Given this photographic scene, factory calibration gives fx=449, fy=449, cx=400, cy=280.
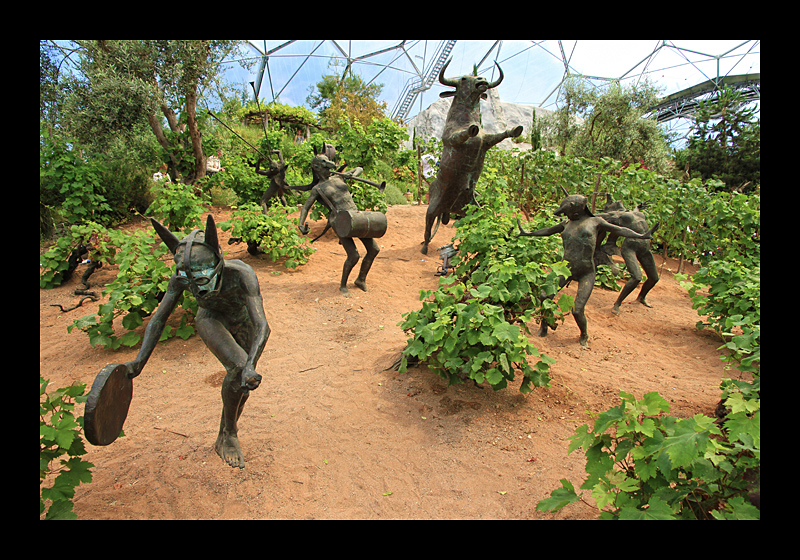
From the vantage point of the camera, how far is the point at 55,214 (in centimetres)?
1028

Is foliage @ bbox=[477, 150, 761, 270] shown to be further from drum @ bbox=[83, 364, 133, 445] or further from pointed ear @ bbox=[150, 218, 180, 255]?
drum @ bbox=[83, 364, 133, 445]

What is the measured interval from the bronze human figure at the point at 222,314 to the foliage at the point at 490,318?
61.7 inches

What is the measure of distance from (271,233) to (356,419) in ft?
16.5

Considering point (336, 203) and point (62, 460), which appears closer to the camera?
point (62, 460)

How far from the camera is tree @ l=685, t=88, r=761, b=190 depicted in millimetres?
14328

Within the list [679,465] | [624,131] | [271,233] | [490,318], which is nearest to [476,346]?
[490,318]

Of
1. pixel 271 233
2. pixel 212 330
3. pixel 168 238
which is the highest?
pixel 271 233

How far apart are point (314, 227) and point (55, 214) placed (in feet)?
19.2

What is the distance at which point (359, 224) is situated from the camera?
6.57 m

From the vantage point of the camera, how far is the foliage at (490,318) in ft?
12.2

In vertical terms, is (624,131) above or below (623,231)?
above

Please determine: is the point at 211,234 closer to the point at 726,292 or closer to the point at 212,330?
the point at 212,330

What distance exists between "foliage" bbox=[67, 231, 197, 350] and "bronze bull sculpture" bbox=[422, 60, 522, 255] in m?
4.27

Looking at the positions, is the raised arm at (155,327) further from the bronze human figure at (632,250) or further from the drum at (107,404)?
the bronze human figure at (632,250)
